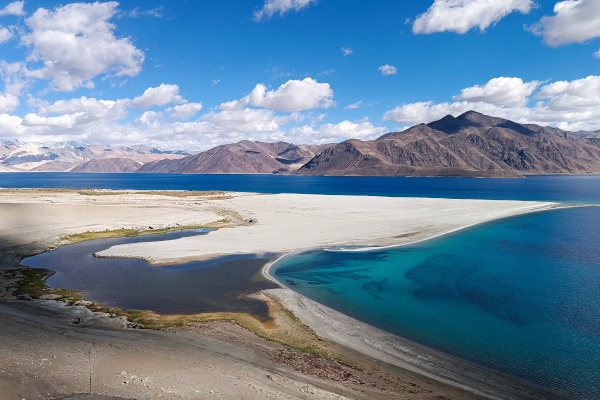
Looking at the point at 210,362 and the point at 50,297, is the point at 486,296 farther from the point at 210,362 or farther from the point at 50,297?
the point at 50,297

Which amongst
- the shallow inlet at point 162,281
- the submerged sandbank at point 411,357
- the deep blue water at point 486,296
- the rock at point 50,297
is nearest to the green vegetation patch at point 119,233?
the shallow inlet at point 162,281

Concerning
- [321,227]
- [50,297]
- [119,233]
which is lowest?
[50,297]

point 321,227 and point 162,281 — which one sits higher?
point 321,227

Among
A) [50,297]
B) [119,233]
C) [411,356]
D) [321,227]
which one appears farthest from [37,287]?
[321,227]

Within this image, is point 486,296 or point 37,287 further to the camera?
point 486,296

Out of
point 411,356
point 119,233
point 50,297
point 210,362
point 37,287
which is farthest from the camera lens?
point 119,233

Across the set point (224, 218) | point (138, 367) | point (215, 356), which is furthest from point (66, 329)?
point (224, 218)

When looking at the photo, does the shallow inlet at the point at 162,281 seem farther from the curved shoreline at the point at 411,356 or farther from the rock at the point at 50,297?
the curved shoreline at the point at 411,356
